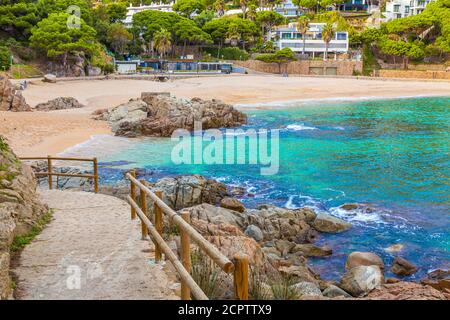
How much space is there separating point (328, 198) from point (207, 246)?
15.1 m

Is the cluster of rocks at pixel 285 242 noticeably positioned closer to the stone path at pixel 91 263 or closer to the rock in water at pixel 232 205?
the rock in water at pixel 232 205

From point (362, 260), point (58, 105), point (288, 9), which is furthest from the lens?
point (288, 9)

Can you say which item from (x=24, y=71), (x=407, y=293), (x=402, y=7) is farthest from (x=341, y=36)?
(x=407, y=293)

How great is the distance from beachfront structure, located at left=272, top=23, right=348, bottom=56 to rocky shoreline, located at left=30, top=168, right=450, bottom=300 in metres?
86.4

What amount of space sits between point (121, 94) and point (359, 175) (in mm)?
38132

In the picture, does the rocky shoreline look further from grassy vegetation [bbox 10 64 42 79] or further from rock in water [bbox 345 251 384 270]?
→ grassy vegetation [bbox 10 64 42 79]

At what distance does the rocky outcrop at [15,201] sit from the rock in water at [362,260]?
7.95 metres

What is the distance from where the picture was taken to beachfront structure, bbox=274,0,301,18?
13425cm

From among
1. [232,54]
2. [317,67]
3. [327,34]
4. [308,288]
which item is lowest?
[308,288]

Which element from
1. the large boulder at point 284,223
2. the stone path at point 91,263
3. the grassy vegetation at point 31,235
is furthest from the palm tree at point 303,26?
the grassy vegetation at point 31,235

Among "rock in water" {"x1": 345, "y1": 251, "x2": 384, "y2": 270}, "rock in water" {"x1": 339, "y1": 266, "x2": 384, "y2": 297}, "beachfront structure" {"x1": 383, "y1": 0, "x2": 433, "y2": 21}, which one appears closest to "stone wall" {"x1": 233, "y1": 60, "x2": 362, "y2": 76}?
"beachfront structure" {"x1": 383, "y1": 0, "x2": 433, "y2": 21}

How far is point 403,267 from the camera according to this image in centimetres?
1306

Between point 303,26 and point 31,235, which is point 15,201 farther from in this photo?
point 303,26
